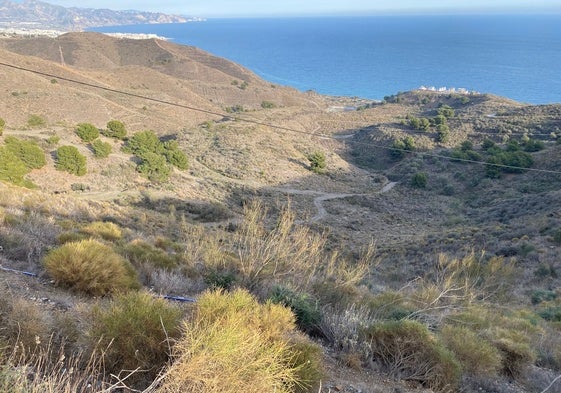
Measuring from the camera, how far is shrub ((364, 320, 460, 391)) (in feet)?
16.1

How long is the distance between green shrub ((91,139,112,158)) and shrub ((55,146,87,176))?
233 cm

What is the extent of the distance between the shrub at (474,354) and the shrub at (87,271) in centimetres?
474

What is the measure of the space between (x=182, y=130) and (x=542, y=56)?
17301 cm

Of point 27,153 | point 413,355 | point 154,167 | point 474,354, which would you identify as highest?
point 413,355

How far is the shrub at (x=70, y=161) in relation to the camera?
25531 mm

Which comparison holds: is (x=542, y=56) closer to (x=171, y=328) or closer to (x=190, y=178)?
(x=190, y=178)

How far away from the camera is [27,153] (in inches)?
962

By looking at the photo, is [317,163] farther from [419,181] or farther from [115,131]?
[115,131]

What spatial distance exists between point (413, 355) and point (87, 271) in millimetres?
4507

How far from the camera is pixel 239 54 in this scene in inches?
7849

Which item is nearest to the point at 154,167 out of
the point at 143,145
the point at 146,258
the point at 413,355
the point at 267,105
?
the point at 143,145

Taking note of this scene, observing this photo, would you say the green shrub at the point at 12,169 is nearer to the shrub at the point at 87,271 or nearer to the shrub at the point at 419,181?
the shrub at the point at 87,271

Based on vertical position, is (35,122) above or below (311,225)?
above

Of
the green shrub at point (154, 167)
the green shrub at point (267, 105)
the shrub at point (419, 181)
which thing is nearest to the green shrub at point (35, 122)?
the green shrub at point (154, 167)
